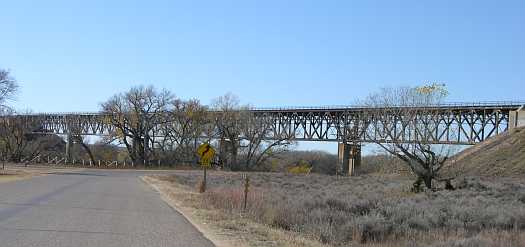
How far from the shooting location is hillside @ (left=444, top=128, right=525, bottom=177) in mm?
49812

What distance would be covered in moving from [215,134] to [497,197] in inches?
2572

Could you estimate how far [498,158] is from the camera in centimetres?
5481

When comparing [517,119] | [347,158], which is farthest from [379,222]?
[347,158]

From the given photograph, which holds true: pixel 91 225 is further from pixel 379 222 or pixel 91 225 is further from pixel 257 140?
pixel 257 140

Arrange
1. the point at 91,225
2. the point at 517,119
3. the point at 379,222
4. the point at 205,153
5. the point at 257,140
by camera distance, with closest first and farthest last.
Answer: the point at 91,225, the point at 379,222, the point at 205,153, the point at 517,119, the point at 257,140

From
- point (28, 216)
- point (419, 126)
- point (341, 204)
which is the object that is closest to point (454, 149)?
point (419, 126)

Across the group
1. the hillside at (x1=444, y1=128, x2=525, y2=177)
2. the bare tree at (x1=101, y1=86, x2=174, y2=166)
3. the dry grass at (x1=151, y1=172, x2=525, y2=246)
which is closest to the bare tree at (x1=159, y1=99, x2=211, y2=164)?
the bare tree at (x1=101, y1=86, x2=174, y2=166)

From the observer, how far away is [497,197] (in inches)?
1075

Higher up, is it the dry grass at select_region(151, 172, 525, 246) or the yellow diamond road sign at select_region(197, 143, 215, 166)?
the yellow diamond road sign at select_region(197, 143, 215, 166)

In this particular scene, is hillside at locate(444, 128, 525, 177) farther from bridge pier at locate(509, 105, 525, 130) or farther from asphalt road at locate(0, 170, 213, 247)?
asphalt road at locate(0, 170, 213, 247)


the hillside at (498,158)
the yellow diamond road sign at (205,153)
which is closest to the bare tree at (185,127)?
the hillside at (498,158)

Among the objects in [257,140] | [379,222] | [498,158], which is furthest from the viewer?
[257,140]

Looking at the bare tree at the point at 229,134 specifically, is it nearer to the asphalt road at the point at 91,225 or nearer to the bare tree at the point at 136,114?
the bare tree at the point at 136,114

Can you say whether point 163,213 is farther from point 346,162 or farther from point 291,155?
point 291,155
